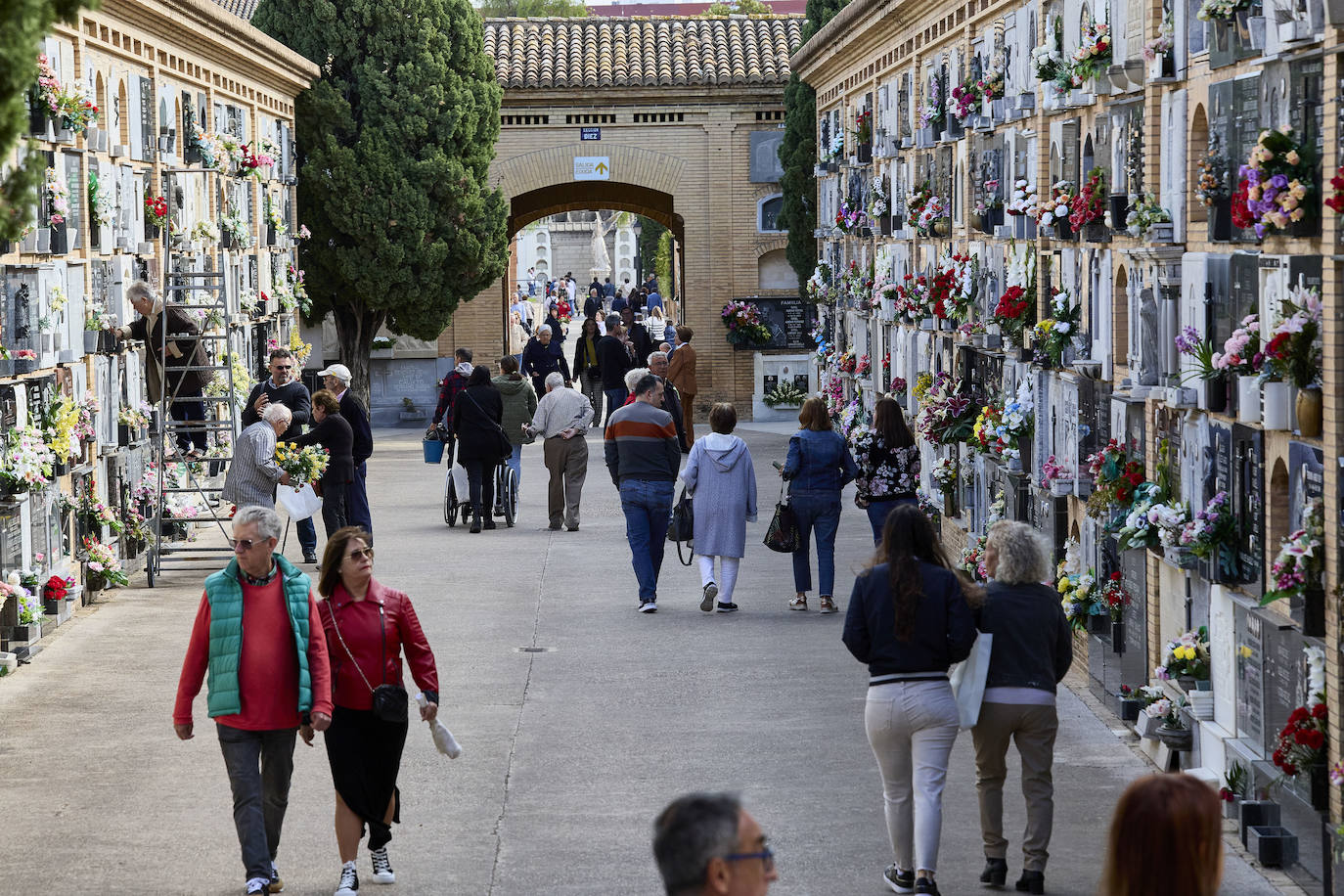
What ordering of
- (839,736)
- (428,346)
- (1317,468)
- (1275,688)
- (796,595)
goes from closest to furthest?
(1317,468) < (1275,688) < (839,736) < (796,595) < (428,346)

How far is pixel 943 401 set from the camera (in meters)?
15.3

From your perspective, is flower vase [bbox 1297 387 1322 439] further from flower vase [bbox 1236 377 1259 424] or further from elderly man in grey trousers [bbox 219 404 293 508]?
elderly man in grey trousers [bbox 219 404 293 508]

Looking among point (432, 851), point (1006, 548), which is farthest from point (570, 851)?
point (1006, 548)

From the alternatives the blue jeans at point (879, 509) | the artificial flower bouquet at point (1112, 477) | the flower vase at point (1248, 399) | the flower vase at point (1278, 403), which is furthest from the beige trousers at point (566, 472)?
the flower vase at point (1278, 403)

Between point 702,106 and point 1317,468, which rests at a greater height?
point 702,106

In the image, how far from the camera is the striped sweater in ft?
47.2

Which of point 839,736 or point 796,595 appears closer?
point 839,736

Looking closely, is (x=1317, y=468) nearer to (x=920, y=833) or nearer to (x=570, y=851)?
(x=920, y=833)

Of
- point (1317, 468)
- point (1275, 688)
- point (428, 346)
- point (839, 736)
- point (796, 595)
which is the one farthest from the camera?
point (428, 346)

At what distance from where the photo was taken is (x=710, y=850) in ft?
12.6

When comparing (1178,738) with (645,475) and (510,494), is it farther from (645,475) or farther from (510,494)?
(510,494)

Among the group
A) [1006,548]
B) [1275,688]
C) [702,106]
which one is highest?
[702,106]

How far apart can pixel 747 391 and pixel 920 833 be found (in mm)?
24001

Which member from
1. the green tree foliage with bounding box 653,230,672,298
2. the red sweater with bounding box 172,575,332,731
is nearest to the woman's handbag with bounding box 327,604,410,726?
the red sweater with bounding box 172,575,332,731
